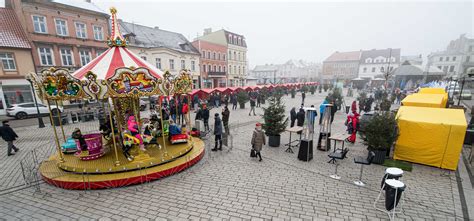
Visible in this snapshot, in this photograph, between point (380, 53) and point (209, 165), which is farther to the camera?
point (380, 53)

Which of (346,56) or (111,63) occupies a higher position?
(346,56)

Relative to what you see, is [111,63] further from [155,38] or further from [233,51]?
[233,51]

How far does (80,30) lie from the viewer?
2336 centimetres

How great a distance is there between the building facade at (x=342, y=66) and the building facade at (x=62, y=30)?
73.5 m

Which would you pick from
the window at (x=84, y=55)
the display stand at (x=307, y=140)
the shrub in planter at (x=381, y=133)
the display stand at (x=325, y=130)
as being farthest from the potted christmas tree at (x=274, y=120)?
the window at (x=84, y=55)

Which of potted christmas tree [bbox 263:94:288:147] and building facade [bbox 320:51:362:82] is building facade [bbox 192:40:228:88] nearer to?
potted christmas tree [bbox 263:94:288:147]

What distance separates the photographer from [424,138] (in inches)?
297

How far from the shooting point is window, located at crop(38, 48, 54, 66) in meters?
21.0

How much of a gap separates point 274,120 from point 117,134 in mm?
7375

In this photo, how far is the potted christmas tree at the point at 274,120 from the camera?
9.66 metres

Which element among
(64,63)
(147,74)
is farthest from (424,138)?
(64,63)

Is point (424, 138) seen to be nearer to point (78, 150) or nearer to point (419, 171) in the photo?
point (419, 171)

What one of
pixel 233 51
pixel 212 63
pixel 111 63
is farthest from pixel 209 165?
pixel 233 51

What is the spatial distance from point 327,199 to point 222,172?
3.64 meters
